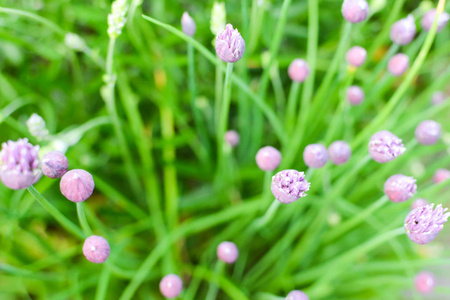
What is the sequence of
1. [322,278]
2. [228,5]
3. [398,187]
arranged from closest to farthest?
[398,187] → [322,278] → [228,5]

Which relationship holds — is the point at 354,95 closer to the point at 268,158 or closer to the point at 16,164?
the point at 268,158

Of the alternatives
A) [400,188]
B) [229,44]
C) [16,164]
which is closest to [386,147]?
[400,188]

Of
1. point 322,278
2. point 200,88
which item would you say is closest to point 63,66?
point 200,88

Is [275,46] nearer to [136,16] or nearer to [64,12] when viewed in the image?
[136,16]

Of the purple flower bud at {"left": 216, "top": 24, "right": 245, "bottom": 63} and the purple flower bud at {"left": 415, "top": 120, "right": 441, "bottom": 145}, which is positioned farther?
the purple flower bud at {"left": 415, "top": 120, "right": 441, "bottom": 145}

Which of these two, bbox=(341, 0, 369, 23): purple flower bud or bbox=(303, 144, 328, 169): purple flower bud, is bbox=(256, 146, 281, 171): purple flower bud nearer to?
bbox=(303, 144, 328, 169): purple flower bud

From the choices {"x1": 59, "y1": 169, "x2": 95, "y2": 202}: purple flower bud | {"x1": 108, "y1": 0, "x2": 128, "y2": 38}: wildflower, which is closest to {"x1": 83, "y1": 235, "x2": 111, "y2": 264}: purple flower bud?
{"x1": 59, "y1": 169, "x2": 95, "y2": 202}: purple flower bud
